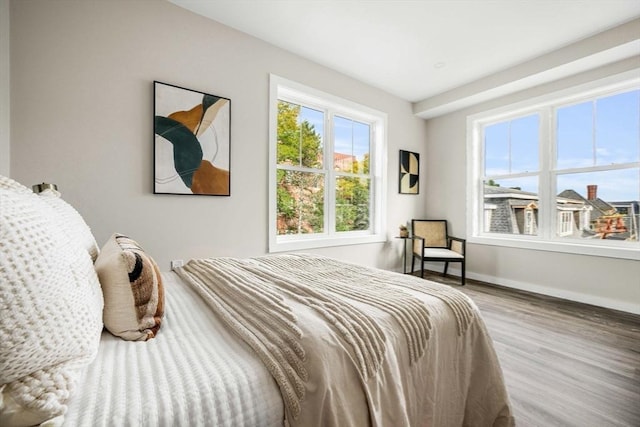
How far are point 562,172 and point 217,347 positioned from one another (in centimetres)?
425

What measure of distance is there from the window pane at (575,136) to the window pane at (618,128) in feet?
0.25

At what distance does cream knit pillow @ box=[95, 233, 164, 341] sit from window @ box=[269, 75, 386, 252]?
82.1 inches

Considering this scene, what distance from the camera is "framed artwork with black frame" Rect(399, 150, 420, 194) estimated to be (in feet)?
14.4

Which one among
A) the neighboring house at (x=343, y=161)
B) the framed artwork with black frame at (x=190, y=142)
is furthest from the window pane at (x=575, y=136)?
the framed artwork with black frame at (x=190, y=142)

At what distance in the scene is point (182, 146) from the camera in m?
2.45

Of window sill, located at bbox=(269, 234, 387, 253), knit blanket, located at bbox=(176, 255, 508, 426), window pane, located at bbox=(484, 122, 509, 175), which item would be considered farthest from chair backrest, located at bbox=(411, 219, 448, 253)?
knit blanket, located at bbox=(176, 255, 508, 426)

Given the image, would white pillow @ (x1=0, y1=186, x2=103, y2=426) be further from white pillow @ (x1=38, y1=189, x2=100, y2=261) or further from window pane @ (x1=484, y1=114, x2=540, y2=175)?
window pane @ (x1=484, y1=114, x2=540, y2=175)

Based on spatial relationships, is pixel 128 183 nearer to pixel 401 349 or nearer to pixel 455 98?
pixel 401 349

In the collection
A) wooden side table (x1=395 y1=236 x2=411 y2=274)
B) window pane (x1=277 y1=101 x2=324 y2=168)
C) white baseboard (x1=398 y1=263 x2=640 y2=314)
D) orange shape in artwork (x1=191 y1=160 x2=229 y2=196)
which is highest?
window pane (x1=277 y1=101 x2=324 y2=168)

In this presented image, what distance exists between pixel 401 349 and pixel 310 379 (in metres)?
0.38

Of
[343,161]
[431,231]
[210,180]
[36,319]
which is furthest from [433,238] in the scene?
[36,319]

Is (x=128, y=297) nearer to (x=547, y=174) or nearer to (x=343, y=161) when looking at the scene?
(x=343, y=161)

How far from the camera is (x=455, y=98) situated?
4.00 meters

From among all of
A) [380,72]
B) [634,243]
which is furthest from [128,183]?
[634,243]
